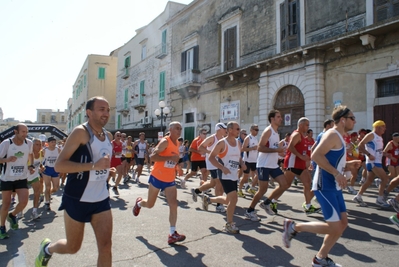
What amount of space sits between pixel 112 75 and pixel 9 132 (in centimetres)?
3872

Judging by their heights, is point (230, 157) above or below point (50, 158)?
above

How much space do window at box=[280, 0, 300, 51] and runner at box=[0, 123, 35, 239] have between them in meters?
13.8

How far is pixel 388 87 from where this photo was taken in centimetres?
1267

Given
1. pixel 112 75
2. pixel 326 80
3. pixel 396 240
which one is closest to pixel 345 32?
pixel 326 80

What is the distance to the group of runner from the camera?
3053mm

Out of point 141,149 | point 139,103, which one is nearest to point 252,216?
point 141,149

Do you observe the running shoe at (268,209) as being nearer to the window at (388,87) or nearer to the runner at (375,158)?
the runner at (375,158)

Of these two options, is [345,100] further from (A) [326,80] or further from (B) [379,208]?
(B) [379,208]

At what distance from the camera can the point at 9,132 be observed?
10.7m

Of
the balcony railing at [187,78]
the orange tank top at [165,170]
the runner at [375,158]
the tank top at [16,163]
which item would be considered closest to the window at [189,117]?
the balcony railing at [187,78]

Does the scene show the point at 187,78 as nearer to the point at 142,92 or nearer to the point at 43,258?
the point at 142,92

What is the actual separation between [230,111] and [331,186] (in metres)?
17.3

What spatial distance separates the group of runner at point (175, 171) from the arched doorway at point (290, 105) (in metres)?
6.98

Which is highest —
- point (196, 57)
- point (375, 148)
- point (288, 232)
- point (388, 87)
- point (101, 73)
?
point (101, 73)
